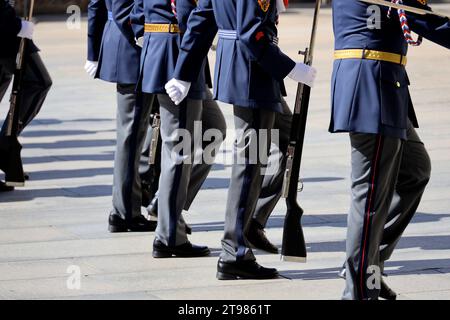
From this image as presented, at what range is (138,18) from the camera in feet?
23.6

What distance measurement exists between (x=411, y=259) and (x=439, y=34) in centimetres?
163

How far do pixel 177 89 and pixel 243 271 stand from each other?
1.04 m

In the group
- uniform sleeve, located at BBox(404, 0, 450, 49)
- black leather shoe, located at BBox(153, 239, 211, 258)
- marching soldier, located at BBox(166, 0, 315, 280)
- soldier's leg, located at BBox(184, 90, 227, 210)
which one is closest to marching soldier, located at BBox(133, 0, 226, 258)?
black leather shoe, located at BBox(153, 239, 211, 258)

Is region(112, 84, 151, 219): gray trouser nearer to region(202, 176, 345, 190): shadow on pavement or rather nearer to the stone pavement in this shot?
the stone pavement

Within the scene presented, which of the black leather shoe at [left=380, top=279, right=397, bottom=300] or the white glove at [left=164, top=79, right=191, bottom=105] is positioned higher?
the white glove at [left=164, top=79, right=191, bottom=105]

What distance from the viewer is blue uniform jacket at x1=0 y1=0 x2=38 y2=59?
28.8ft

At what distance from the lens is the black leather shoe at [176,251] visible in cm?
682

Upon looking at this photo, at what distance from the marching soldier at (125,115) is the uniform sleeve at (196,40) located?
3.03 feet

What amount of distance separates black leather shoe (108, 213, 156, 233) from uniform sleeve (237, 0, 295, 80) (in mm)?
1853

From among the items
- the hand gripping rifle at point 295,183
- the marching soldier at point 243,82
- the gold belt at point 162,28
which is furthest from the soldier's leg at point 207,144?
the hand gripping rifle at point 295,183

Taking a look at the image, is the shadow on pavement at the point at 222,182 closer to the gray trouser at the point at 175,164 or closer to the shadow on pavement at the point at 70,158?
the shadow on pavement at the point at 70,158

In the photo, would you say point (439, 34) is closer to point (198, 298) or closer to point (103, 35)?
point (198, 298)

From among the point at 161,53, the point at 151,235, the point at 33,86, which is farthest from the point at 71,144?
the point at 161,53
